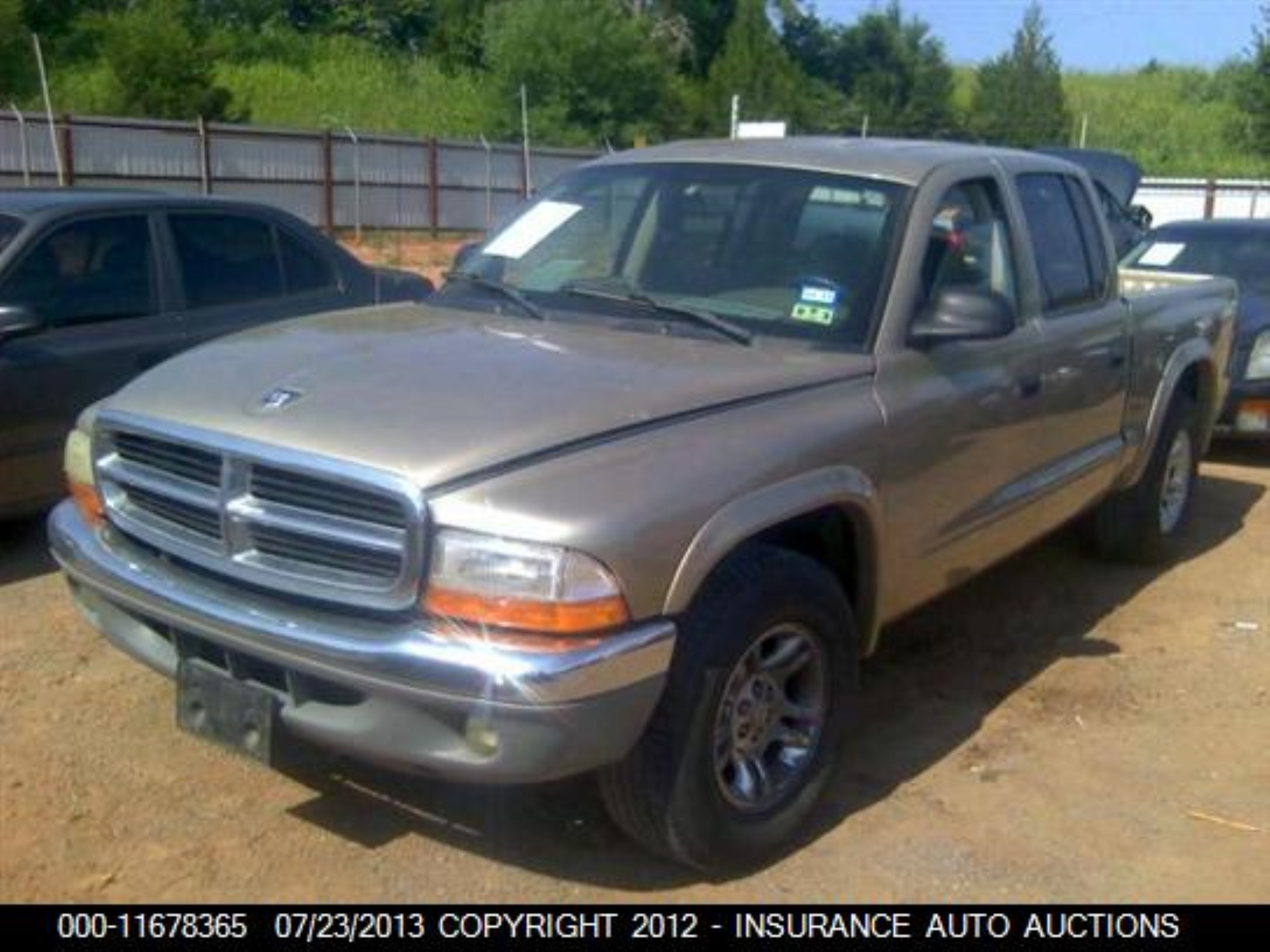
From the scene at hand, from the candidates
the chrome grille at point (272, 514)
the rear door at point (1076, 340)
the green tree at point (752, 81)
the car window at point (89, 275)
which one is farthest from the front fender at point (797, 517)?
the green tree at point (752, 81)

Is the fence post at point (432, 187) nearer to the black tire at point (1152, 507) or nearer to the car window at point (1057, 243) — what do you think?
the black tire at point (1152, 507)

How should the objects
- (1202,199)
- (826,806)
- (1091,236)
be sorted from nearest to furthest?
(826,806)
(1091,236)
(1202,199)

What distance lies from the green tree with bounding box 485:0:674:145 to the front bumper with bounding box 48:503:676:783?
40047 millimetres

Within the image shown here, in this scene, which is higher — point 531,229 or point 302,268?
point 531,229

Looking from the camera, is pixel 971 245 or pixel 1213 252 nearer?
pixel 971 245

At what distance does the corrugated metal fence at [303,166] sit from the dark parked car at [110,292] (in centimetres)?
1330

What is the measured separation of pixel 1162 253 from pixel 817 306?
277 inches

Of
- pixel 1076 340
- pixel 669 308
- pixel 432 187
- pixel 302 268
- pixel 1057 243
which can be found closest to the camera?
pixel 669 308

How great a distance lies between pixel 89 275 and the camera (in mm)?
6023

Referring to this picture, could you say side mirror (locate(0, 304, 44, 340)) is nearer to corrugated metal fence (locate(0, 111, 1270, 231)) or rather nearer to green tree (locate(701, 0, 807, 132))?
corrugated metal fence (locate(0, 111, 1270, 231))

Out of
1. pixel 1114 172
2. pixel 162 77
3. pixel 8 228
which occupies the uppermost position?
pixel 162 77

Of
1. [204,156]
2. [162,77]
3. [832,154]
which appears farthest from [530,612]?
[162,77]

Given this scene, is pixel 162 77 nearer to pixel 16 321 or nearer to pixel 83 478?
pixel 16 321

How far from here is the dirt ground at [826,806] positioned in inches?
138
